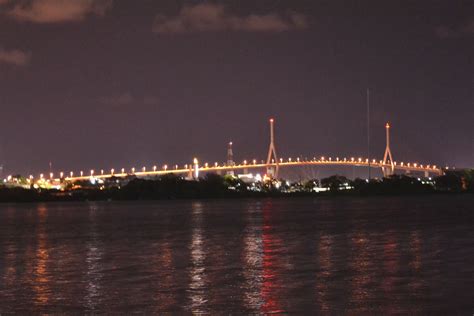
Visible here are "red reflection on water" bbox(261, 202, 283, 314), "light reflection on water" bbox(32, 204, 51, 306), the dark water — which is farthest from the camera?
"light reflection on water" bbox(32, 204, 51, 306)

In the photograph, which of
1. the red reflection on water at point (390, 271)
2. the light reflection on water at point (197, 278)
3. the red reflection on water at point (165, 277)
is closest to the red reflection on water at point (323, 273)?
the red reflection on water at point (390, 271)

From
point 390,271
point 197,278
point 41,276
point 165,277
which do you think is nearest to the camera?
point 197,278

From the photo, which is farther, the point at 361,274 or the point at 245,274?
the point at 245,274

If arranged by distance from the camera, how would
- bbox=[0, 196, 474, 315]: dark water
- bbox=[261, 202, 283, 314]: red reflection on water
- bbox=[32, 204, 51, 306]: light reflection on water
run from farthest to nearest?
1. bbox=[32, 204, 51, 306]: light reflection on water
2. bbox=[0, 196, 474, 315]: dark water
3. bbox=[261, 202, 283, 314]: red reflection on water

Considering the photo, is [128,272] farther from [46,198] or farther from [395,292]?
[46,198]

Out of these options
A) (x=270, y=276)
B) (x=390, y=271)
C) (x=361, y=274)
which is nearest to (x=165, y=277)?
(x=270, y=276)

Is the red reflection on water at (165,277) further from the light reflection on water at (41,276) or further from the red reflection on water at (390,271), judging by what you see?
the red reflection on water at (390,271)

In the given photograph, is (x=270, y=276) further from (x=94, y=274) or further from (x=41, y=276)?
(x=41, y=276)

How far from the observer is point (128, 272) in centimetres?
1489

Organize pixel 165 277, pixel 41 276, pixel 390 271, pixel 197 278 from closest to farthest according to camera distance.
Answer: pixel 197 278, pixel 165 277, pixel 390 271, pixel 41 276

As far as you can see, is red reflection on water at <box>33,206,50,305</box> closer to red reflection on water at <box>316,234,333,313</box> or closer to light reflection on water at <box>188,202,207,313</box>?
light reflection on water at <box>188,202,207,313</box>

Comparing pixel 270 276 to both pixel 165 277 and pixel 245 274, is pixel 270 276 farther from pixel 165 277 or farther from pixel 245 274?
pixel 165 277

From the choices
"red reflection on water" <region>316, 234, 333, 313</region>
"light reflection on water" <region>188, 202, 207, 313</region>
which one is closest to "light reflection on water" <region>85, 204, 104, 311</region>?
"light reflection on water" <region>188, 202, 207, 313</region>

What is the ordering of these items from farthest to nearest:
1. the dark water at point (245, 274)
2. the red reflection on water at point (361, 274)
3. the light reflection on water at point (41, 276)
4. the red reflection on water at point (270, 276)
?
the light reflection on water at point (41, 276)
the red reflection on water at point (361, 274)
the dark water at point (245, 274)
the red reflection on water at point (270, 276)
